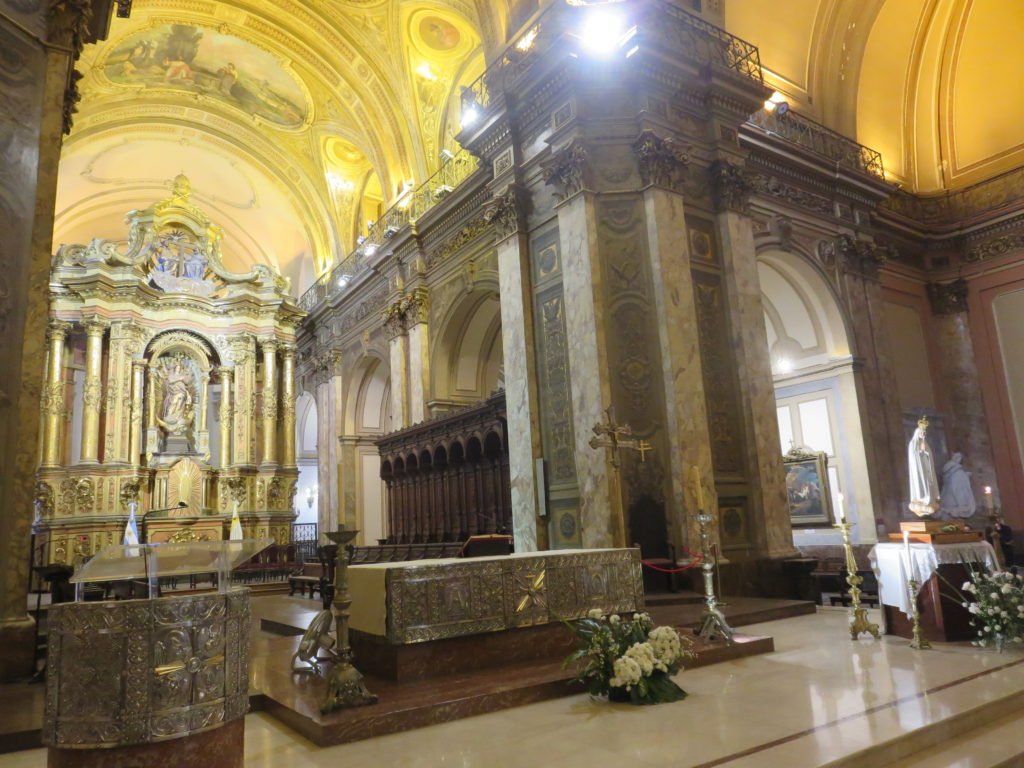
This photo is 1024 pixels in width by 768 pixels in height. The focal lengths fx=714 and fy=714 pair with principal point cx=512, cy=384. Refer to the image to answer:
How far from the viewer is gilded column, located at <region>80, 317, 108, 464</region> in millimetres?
16125

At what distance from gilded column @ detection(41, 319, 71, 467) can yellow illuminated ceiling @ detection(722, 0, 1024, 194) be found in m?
16.2

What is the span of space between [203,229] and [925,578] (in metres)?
18.4

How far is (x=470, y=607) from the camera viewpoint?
5.03 meters

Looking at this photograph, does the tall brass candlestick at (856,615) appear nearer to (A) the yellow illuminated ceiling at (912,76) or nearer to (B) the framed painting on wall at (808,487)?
(B) the framed painting on wall at (808,487)

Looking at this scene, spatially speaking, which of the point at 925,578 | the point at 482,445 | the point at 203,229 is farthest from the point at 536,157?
the point at 203,229

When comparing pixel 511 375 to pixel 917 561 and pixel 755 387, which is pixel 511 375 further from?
pixel 917 561

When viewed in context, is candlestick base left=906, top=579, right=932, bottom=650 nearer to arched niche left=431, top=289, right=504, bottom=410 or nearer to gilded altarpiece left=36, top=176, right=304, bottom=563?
arched niche left=431, top=289, right=504, bottom=410

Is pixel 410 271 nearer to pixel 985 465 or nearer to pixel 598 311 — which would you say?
pixel 598 311

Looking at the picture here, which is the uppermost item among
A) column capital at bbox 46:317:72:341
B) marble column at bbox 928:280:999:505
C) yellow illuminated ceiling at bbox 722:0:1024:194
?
yellow illuminated ceiling at bbox 722:0:1024:194

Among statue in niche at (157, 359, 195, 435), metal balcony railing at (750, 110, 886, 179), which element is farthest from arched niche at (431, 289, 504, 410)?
statue in niche at (157, 359, 195, 435)

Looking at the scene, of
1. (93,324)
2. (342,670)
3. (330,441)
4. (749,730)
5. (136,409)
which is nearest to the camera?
(749,730)

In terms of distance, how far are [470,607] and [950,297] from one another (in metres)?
13.9

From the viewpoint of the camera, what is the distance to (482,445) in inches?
473

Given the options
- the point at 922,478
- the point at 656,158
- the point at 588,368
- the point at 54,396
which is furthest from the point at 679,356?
the point at 54,396
